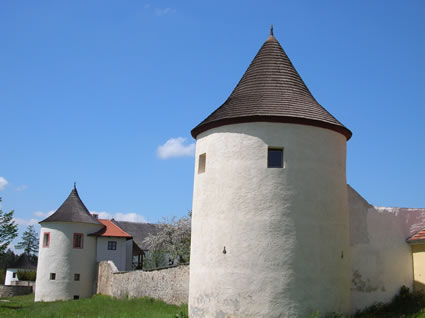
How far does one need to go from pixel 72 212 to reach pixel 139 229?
1690 centimetres

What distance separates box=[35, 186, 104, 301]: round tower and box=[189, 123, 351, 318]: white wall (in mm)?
21098

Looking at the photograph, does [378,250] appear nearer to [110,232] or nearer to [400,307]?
[400,307]

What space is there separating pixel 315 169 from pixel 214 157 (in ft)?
9.77

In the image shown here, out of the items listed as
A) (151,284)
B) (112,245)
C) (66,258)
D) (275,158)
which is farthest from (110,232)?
(275,158)

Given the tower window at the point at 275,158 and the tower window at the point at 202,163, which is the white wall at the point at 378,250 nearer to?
the tower window at the point at 275,158

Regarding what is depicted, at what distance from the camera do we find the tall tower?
13.2m

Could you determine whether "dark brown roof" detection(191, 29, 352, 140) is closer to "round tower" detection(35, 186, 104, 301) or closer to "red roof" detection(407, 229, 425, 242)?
"red roof" detection(407, 229, 425, 242)

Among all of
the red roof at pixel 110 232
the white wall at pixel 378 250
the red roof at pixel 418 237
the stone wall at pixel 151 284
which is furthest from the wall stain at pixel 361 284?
the red roof at pixel 110 232

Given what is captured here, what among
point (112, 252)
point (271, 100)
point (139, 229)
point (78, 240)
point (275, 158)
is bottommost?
point (112, 252)

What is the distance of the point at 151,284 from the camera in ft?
75.8

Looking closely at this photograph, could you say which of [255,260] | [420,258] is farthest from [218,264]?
[420,258]

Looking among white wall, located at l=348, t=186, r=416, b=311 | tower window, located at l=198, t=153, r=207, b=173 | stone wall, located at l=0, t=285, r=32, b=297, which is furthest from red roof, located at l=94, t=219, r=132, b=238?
white wall, located at l=348, t=186, r=416, b=311

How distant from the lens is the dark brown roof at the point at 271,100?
46.4 ft

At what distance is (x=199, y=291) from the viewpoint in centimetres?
1423
